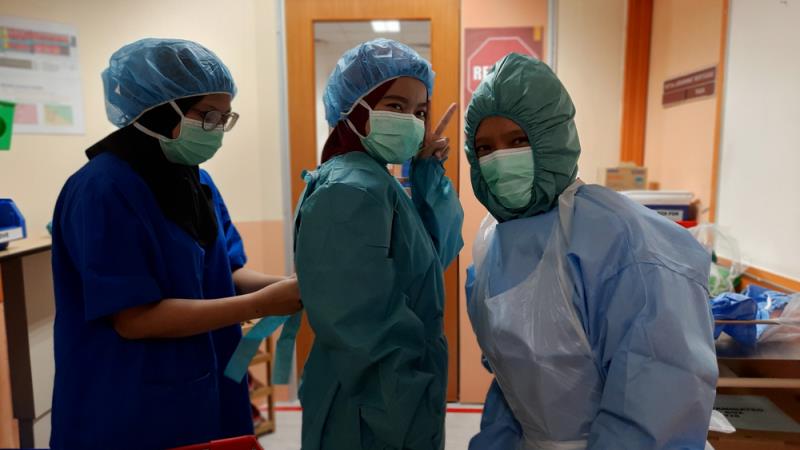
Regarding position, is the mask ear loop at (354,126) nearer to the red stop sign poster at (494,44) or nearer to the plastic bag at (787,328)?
the plastic bag at (787,328)

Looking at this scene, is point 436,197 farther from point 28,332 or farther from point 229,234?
point 28,332

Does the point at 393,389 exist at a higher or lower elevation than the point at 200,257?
lower

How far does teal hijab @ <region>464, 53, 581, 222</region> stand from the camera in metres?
0.91

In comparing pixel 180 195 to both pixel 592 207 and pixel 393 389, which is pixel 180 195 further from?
pixel 592 207

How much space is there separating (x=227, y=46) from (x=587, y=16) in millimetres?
1830

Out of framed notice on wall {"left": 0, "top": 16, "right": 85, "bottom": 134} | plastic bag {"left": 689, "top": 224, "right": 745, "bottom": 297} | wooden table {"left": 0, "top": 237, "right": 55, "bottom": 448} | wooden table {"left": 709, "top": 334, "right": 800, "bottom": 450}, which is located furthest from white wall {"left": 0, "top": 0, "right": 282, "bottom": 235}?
→ wooden table {"left": 709, "top": 334, "right": 800, "bottom": 450}

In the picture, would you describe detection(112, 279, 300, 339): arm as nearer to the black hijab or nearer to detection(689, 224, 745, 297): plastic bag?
the black hijab

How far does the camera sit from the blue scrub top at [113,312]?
1.00 meters

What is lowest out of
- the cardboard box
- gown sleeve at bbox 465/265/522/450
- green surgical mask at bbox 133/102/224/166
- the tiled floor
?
the tiled floor

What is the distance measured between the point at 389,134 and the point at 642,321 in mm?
668

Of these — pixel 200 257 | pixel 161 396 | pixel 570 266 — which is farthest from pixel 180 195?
pixel 570 266

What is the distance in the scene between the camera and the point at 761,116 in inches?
64.6

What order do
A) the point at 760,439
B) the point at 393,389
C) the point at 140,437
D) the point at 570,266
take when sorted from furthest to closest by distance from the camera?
the point at 760,439
the point at 140,437
the point at 393,389
the point at 570,266

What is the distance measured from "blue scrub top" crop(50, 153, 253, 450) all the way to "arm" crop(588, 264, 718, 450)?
2.90ft
